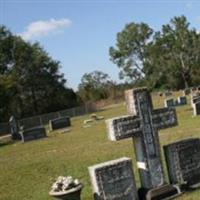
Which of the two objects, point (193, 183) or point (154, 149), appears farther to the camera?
point (193, 183)

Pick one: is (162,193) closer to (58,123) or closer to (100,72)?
(58,123)

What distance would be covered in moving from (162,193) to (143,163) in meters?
0.69

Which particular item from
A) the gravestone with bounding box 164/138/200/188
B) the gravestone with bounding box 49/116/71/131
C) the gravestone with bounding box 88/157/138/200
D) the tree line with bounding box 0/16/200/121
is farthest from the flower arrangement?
the tree line with bounding box 0/16/200/121

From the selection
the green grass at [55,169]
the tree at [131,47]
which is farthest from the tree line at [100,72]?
the green grass at [55,169]

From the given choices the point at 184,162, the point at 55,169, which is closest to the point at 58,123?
the point at 55,169

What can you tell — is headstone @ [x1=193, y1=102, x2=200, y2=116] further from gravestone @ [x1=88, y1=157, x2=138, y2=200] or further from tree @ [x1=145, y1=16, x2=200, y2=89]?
tree @ [x1=145, y1=16, x2=200, y2=89]

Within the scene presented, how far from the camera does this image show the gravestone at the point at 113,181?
838 centimetres

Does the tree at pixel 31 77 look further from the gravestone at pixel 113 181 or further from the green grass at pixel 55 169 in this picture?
the gravestone at pixel 113 181

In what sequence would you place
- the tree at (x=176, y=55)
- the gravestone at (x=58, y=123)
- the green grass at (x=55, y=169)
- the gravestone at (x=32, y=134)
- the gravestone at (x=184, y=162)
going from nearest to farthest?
the gravestone at (x=184, y=162) < the green grass at (x=55, y=169) < the gravestone at (x=32, y=134) < the gravestone at (x=58, y=123) < the tree at (x=176, y=55)

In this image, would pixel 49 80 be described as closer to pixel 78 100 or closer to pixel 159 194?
pixel 78 100

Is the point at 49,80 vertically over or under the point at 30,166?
over

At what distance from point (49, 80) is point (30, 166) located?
55.2m

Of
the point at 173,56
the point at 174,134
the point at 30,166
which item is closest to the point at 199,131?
the point at 174,134

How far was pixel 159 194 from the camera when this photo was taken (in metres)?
8.82
